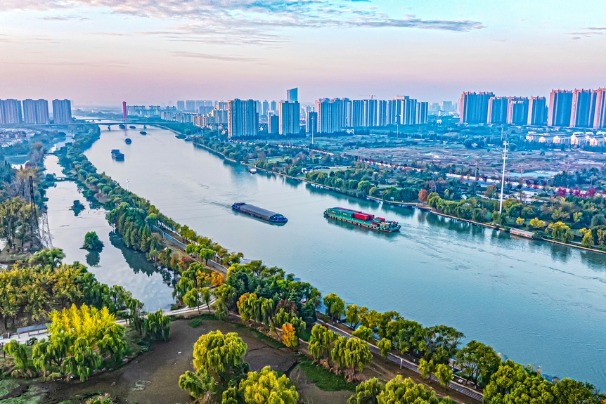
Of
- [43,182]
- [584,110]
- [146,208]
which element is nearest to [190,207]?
[146,208]

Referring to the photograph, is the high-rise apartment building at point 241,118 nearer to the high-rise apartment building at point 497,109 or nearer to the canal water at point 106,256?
the canal water at point 106,256

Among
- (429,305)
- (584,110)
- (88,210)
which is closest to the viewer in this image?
(429,305)

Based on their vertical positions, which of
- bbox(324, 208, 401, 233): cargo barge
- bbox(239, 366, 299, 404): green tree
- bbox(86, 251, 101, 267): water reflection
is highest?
bbox(239, 366, 299, 404): green tree

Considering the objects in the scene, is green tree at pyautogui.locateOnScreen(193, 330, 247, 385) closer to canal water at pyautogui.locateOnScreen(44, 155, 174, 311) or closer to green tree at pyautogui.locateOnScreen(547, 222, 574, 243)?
canal water at pyautogui.locateOnScreen(44, 155, 174, 311)

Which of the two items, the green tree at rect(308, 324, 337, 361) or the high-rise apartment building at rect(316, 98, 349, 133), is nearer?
the green tree at rect(308, 324, 337, 361)

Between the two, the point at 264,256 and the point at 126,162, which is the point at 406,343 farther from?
the point at 126,162

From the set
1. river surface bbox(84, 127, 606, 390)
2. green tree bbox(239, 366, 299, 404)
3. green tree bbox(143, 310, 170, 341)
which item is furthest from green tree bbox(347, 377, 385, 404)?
green tree bbox(143, 310, 170, 341)

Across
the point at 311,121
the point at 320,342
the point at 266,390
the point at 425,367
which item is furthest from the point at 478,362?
the point at 311,121

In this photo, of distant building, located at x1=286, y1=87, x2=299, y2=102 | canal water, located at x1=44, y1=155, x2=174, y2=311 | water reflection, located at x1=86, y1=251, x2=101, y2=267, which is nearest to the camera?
canal water, located at x1=44, y1=155, x2=174, y2=311

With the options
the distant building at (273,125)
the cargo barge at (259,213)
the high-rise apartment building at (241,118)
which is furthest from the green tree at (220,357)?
the distant building at (273,125)
